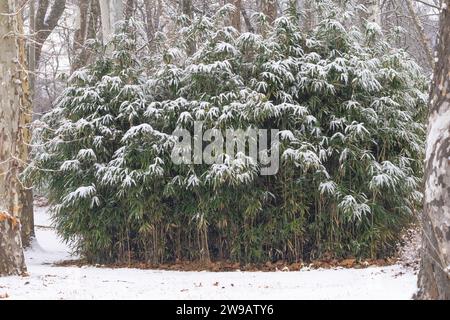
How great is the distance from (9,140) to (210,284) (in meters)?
2.93

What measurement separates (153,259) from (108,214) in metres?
0.93

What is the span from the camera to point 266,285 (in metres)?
6.05

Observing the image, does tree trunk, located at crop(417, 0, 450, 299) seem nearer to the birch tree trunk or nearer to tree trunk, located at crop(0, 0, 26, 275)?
tree trunk, located at crop(0, 0, 26, 275)

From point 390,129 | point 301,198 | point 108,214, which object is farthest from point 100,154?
point 390,129

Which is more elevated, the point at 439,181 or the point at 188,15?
the point at 188,15

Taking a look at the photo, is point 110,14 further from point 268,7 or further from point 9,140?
point 9,140

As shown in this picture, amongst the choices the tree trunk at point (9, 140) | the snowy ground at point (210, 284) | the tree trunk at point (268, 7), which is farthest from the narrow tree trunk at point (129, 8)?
the snowy ground at point (210, 284)

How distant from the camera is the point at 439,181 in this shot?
3973 mm

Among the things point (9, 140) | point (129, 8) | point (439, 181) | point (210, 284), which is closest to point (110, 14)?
point (129, 8)

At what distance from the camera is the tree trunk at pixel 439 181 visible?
3938mm

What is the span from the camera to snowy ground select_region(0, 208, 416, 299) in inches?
207

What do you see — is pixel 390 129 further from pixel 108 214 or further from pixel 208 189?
pixel 108 214

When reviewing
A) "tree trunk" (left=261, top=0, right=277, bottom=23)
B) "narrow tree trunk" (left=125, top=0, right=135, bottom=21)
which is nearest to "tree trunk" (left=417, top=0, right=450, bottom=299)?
"tree trunk" (left=261, top=0, right=277, bottom=23)
